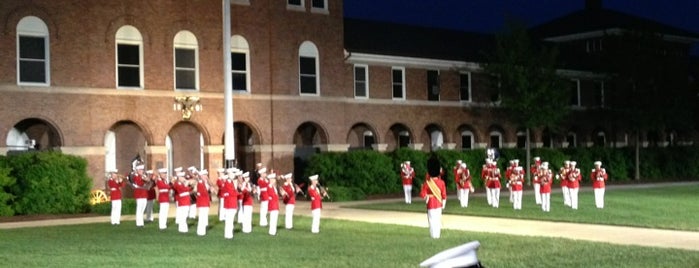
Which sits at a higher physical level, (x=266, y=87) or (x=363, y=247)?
(x=266, y=87)

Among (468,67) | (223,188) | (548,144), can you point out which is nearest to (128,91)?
(223,188)

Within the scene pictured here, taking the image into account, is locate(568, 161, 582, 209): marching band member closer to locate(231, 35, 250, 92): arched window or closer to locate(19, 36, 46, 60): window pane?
locate(231, 35, 250, 92): arched window

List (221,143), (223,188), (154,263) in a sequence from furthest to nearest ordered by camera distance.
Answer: (221,143)
(223,188)
(154,263)

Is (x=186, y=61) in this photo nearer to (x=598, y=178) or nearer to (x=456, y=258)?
(x=598, y=178)

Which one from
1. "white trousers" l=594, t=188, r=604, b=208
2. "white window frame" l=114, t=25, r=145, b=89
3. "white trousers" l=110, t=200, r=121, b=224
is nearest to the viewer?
"white trousers" l=110, t=200, r=121, b=224

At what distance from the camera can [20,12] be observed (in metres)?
34.4

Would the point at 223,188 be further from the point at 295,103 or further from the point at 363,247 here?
the point at 295,103

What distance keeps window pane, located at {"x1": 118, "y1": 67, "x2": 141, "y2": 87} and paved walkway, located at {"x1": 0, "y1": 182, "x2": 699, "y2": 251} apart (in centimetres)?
683

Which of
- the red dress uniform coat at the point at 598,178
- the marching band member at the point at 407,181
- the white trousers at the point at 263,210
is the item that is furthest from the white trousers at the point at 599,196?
the white trousers at the point at 263,210

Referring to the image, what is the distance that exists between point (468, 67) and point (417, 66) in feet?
12.7

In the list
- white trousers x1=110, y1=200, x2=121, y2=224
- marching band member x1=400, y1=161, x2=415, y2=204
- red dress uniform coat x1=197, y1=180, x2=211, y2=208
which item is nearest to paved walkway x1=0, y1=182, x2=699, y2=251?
white trousers x1=110, y1=200, x2=121, y2=224

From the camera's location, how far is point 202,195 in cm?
2342

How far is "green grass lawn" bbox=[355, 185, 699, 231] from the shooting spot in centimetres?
2452

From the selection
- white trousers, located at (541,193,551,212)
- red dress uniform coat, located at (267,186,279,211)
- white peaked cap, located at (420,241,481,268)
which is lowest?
white trousers, located at (541,193,551,212)
